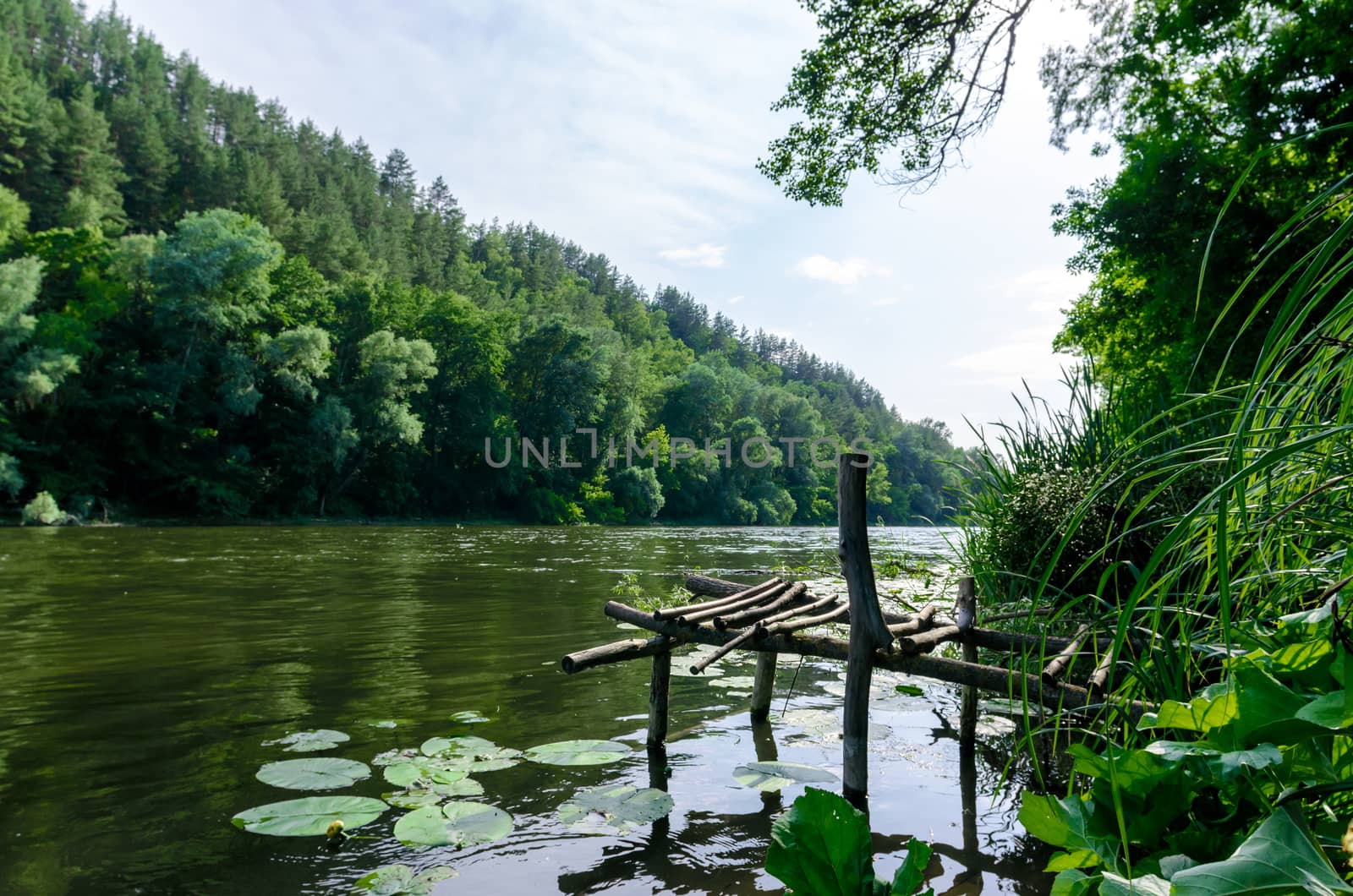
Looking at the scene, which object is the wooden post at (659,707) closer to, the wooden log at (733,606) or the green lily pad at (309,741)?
the wooden log at (733,606)

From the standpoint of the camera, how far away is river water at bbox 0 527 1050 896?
12.6 ft

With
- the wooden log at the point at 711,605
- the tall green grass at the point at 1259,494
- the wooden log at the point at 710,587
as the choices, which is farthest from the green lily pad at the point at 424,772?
the tall green grass at the point at 1259,494

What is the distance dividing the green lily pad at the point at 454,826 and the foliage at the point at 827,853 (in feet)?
10.5

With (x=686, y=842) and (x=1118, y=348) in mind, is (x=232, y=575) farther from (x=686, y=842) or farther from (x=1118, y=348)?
(x=1118, y=348)

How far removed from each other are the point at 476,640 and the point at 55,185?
213ft

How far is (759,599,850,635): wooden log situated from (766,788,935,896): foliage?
3.54 meters

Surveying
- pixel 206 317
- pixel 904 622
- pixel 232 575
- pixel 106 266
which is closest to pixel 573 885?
pixel 904 622

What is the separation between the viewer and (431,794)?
4609mm

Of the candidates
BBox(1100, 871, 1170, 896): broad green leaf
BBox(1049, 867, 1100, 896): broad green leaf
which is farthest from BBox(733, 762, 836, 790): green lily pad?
BBox(1100, 871, 1170, 896): broad green leaf

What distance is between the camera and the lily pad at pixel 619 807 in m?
4.34

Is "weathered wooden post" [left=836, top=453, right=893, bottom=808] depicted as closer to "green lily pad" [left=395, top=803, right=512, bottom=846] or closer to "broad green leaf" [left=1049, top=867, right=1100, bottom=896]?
"green lily pad" [left=395, top=803, right=512, bottom=846]

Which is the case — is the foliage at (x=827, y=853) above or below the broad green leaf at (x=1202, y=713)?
below

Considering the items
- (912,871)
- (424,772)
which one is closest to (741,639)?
(424,772)

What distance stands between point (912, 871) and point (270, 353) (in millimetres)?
47577
